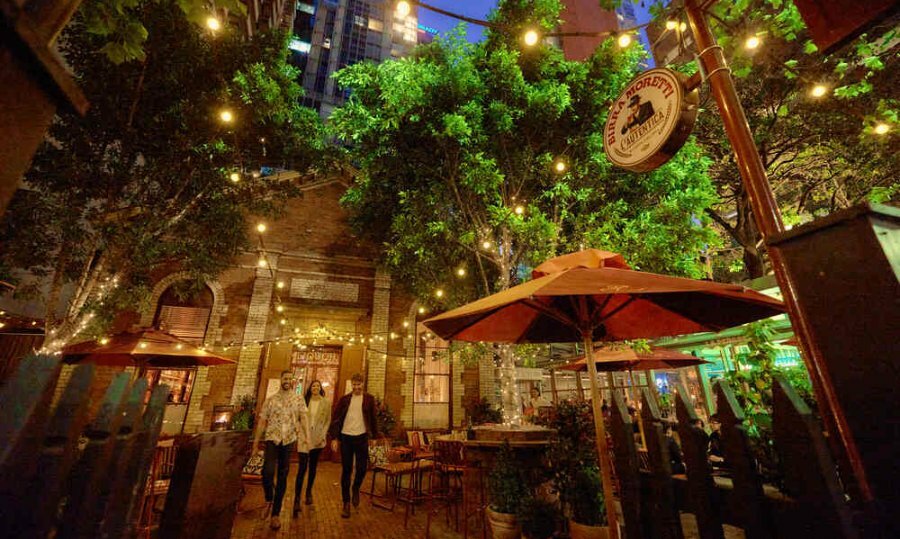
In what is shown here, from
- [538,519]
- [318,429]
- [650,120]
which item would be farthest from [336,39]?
[538,519]

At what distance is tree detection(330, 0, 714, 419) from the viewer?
7070 mm

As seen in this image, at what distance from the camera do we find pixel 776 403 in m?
1.41

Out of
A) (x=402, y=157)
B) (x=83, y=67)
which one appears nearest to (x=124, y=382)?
(x=402, y=157)

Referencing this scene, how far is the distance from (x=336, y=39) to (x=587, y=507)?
4807 cm

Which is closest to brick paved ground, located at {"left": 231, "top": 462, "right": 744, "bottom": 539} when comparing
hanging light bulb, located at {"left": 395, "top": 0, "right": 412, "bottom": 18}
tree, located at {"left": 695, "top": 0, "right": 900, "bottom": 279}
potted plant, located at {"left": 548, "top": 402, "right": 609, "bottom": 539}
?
potted plant, located at {"left": 548, "top": 402, "right": 609, "bottom": 539}

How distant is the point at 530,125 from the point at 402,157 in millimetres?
2923

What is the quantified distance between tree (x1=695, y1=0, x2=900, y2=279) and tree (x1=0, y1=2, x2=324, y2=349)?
1007 centimetres

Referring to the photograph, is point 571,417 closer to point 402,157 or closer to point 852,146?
point 402,157

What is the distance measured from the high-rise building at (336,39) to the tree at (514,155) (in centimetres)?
3214

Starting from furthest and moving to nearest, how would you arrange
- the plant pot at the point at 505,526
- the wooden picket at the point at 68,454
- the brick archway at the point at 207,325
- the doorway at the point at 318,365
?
1. the doorway at the point at 318,365
2. the brick archway at the point at 207,325
3. the plant pot at the point at 505,526
4. the wooden picket at the point at 68,454

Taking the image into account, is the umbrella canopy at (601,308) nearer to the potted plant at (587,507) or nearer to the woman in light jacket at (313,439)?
the potted plant at (587,507)

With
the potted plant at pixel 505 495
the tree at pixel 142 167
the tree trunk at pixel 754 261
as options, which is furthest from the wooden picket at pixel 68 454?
the tree trunk at pixel 754 261

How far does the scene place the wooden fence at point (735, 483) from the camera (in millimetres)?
1267

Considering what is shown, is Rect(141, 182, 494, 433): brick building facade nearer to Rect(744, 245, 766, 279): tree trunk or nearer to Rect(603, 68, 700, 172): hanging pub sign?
Rect(744, 245, 766, 279): tree trunk
